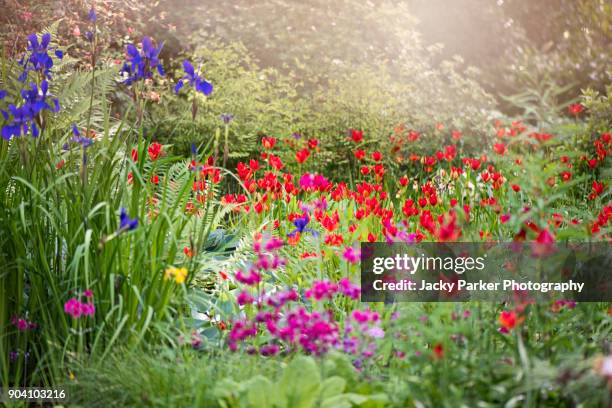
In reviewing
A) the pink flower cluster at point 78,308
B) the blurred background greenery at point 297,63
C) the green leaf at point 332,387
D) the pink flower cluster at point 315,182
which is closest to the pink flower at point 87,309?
the pink flower cluster at point 78,308

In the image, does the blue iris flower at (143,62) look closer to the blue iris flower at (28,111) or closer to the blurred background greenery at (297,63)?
the blue iris flower at (28,111)

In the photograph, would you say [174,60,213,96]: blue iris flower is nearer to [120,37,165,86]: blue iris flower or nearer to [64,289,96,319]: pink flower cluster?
[120,37,165,86]: blue iris flower

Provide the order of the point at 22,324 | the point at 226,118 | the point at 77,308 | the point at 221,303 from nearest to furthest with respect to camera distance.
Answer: the point at 77,308, the point at 22,324, the point at 226,118, the point at 221,303

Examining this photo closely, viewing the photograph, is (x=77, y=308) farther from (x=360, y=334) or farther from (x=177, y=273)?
(x=360, y=334)

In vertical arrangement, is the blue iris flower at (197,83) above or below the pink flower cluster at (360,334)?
above

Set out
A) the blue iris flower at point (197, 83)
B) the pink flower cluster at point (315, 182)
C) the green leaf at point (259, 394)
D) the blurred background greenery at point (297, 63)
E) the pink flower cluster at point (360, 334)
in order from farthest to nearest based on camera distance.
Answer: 1. the blurred background greenery at point (297, 63)
2. the pink flower cluster at point (315, 182)
3. the blue iris flower at point (197, 83)
4. the pink flower cluster at point (360, 334)
5. the green leaf at point (259, 394)

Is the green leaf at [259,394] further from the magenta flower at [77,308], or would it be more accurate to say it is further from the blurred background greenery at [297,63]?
the blurred background greenery at [297,63]

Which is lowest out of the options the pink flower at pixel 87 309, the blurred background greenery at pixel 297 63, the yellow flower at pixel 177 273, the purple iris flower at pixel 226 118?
the pink flower at pixel 87 309

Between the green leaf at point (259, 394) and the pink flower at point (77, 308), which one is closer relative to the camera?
the green leaf at point (259, 394)

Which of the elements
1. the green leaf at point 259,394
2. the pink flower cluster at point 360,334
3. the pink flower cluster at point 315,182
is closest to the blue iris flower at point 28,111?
the green leaf at point 259,394

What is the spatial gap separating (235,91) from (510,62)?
9.50 meters

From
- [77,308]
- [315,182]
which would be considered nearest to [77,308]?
[77,308]

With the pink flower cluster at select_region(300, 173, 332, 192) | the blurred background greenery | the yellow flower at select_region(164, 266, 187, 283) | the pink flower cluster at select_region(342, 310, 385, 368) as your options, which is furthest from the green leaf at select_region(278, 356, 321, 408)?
the blurred background greenery

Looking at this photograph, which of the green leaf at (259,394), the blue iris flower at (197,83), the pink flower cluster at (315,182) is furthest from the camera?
the pink flower cluster at (315,182)
